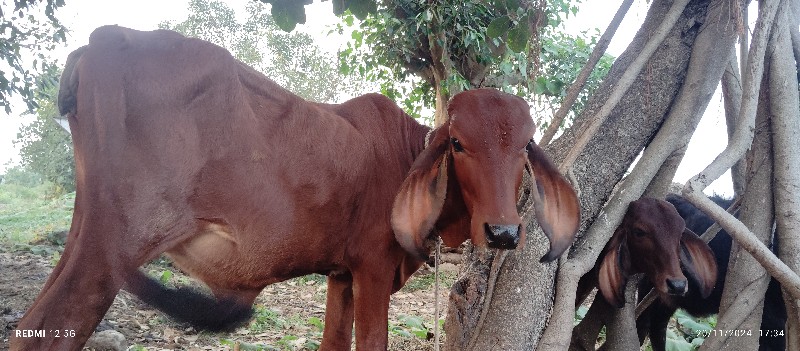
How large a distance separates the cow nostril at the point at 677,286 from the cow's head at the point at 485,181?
3.73 ft

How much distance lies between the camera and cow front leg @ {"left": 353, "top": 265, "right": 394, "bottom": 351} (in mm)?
2816

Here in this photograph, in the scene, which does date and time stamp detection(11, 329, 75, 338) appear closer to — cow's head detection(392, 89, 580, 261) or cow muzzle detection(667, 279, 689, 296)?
cow's head detection(392, 89, 580, 261)

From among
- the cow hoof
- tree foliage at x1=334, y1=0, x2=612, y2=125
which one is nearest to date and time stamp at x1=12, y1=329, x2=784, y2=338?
the cow hoof

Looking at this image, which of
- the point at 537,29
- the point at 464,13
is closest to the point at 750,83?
the point at 537,29

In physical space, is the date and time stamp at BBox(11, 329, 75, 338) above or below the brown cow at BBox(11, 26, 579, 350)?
below

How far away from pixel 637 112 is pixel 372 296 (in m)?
1.96

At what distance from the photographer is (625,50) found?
12.7 feet

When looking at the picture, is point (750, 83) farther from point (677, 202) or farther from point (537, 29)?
point (677, 202)

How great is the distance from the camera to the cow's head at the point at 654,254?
3.55 metres

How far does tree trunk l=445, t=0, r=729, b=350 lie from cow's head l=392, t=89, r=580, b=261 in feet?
Answer: 1.44

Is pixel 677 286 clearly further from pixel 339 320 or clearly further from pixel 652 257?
pixel 339 320

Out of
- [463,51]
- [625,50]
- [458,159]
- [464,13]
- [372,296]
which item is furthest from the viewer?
[463,51]

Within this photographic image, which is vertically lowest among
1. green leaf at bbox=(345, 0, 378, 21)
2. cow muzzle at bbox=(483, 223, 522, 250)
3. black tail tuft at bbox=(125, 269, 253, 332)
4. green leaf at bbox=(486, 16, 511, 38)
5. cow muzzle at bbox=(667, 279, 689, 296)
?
black tail tuft at bbox=(125, 269, 253, 332)

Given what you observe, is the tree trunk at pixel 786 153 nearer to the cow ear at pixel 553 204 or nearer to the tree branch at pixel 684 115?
the tree branch at pixel 684 115
